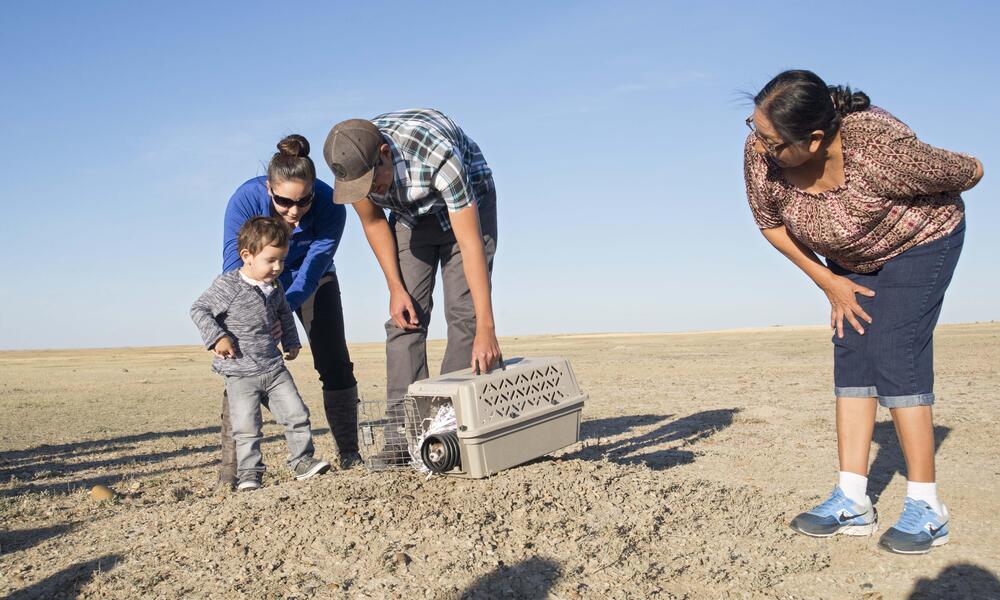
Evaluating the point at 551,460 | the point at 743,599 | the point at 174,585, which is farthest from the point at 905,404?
the point at 174,585

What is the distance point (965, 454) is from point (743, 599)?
3.46 m

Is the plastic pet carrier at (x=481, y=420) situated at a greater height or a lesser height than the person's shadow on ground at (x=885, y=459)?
greater

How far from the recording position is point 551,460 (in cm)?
450

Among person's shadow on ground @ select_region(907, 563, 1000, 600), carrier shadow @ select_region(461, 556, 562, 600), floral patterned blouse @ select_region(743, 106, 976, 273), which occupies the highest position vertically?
floral patterned blouse @ select_region(743, 106, 976, 273)

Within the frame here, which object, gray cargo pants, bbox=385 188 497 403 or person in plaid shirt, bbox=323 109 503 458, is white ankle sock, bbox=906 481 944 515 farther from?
gray cargo pants, bbox=385 188 497 403

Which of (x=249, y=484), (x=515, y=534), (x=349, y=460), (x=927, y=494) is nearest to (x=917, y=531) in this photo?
(x=927, y=494)

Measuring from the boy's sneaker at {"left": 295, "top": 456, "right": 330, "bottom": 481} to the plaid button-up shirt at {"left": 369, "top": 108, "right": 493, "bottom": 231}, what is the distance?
150cm

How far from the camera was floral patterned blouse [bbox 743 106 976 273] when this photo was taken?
3.47 metres

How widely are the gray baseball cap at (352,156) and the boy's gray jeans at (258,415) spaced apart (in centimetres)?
124

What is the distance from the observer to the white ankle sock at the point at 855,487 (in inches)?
154

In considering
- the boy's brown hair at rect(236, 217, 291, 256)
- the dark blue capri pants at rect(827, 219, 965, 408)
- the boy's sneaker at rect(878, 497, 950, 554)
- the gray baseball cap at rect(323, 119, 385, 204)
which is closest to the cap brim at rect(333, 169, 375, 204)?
the gray baseball cap at rect(323, 119, 385, 204)

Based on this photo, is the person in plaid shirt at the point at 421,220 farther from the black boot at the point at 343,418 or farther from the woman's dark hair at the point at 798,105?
the woman's dark hair at the point at 798,105

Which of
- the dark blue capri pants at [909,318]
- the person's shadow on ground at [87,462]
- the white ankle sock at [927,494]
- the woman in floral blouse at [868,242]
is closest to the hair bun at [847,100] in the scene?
the woman in floral blouse at [868,242]

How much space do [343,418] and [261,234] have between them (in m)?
1.50
